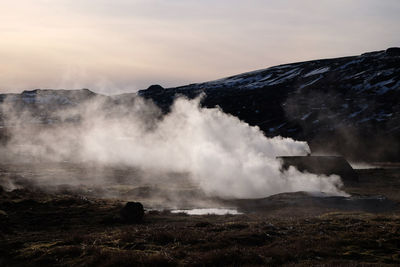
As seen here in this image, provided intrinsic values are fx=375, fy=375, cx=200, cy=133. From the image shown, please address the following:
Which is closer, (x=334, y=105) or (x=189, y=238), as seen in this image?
(x=189, y=238)

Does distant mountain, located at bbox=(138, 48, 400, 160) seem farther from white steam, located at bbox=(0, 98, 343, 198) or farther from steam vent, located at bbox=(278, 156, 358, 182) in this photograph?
steam vent, located at bbox=(278, 156, 358, 182)

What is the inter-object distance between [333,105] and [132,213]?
11367 centimetres

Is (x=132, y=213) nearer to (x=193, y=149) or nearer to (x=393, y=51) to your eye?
(x=193, y=149)

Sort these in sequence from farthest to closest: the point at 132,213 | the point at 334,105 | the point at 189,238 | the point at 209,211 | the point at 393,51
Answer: the point at 393,51 < the point at 334,105 < the point at 209,211 < the point at 132,213 < the point at 189,238

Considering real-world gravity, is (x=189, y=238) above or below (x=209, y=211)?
below

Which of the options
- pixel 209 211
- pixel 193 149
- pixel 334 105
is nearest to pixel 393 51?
pixel 334 105

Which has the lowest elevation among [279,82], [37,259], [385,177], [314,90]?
[37,259]

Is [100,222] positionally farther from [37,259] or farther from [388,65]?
[388,65]

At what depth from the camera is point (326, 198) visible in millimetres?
36375

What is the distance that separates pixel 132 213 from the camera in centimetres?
2917

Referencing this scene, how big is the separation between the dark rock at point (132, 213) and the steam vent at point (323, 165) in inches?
1136

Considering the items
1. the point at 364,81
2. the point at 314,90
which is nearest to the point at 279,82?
the point at 314,90

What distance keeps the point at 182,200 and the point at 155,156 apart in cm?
4216

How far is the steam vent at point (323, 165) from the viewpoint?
53.4 meters
